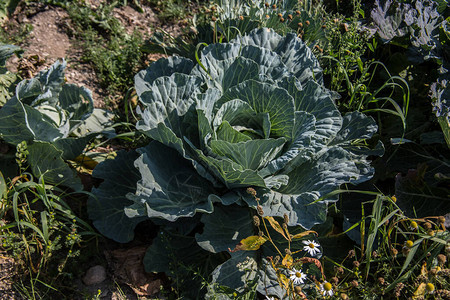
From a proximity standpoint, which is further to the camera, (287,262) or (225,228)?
(225,228)

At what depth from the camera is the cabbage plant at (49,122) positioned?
2.32m

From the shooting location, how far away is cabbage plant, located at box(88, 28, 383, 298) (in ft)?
6.81

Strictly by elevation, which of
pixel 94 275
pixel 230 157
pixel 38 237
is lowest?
pixel 94 275

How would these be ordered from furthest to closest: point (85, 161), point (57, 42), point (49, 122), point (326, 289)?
point (57, 42) < point (85, 161) < point (49, 122) < point (326, 289)

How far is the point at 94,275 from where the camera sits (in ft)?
7.48

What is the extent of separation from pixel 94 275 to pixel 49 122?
929 mm

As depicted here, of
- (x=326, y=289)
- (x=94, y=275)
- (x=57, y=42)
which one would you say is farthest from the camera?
(x=57, y=42)

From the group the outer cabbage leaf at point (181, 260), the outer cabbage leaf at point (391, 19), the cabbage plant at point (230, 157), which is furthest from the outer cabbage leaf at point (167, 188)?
Result: the outer cabbage leaf at point (391, 19)

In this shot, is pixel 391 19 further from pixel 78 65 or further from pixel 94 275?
pixel 94 275

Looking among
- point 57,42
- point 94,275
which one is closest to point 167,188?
point 94,275

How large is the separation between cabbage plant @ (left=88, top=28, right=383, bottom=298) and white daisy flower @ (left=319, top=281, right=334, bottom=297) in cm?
24

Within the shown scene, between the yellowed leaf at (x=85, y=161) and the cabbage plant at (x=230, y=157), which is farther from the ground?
the cabbage plant at (x=230, y=157)

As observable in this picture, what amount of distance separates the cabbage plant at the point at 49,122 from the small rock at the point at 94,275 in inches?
18.8

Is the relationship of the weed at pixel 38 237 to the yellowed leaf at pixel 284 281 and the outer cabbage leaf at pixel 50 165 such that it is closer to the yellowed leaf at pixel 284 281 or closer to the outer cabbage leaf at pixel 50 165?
the outer cabbage leaf at pixel 50 165
